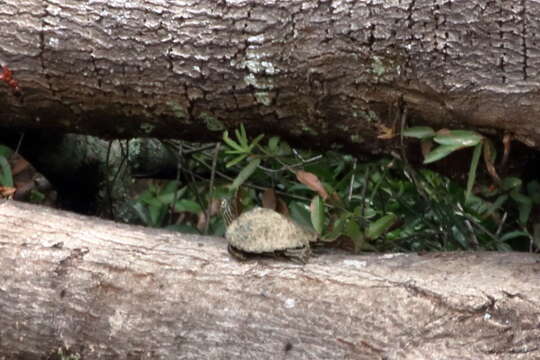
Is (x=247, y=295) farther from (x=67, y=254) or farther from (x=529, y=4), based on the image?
(x=529, y=4)

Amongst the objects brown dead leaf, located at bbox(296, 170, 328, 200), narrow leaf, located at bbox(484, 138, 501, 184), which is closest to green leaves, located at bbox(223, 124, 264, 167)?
brown dead leaf, located at bbox(296, 170, 328, 200)

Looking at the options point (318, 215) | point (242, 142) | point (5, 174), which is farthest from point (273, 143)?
point (5, 174)

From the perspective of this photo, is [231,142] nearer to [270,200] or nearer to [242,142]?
[242,142]

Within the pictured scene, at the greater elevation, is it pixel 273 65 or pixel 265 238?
pixel 273 65

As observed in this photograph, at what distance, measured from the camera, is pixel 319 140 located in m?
2.12

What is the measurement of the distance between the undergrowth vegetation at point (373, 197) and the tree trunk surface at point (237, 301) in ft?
0.65

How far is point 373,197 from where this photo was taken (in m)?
2.60

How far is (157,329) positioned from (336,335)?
36 centimetres

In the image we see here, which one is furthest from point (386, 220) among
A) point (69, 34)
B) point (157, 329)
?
point (69, 34)

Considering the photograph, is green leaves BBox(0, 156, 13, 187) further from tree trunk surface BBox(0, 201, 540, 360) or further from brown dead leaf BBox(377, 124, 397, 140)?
brown dead leaf BBox(377, 124, 397, 140)

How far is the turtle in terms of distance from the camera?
1.96m

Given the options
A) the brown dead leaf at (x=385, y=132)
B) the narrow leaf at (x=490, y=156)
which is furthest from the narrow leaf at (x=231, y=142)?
the narrow leaf at (x=490, y=156)

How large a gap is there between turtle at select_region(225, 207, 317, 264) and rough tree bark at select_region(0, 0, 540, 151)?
0.73 feet

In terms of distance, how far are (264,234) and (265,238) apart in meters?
0.01
